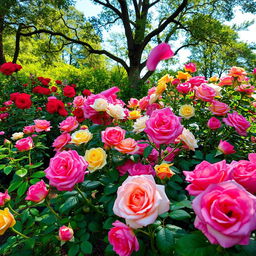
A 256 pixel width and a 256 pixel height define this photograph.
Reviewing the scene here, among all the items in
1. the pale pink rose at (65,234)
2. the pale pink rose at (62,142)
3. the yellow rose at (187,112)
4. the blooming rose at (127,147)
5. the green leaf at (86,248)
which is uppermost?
the yellow rose at (187,112)

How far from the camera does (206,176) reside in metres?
0.56

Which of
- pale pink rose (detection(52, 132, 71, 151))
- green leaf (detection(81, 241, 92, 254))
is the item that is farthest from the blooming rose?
green leaf (detection(81, 241, 92, 254))

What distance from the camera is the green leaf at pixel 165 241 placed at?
71 centimetres

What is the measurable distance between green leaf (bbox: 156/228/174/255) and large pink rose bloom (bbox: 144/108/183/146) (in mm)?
368

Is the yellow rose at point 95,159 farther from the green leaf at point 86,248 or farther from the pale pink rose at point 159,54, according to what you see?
the pale pink rose at point 159,54

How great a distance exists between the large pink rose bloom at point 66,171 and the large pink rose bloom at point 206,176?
46 cm

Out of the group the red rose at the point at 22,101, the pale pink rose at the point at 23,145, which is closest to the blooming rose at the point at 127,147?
the pale pink rose at the point at 23,145

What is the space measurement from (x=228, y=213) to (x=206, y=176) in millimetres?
104

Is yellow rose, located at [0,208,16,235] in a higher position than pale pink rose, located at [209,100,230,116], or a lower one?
lower

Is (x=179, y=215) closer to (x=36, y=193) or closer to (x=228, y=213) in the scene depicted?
(x=228, y=213)

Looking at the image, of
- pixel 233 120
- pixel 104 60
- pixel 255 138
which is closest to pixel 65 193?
pixel 233 120

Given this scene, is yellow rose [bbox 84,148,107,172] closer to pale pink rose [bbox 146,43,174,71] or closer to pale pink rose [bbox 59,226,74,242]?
pale pink rose [bbox 59,226,74,242]

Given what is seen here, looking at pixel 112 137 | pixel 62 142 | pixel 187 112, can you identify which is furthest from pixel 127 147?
pixel 187 112

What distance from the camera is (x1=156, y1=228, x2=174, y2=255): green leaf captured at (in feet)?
2.32
